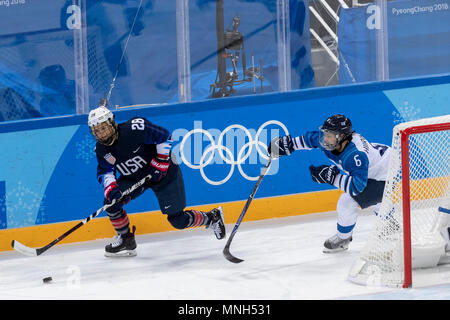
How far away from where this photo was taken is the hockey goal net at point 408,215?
378 centimetres

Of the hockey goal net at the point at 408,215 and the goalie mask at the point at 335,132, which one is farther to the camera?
the goalie mask at the point at 335,132

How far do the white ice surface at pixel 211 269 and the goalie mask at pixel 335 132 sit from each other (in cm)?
69

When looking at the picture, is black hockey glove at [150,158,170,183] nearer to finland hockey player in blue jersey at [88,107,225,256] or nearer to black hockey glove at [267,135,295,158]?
finland hockey player in blue jersey at [88,107,225,256]

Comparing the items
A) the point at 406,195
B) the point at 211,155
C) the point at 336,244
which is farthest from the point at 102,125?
the point at 406,195

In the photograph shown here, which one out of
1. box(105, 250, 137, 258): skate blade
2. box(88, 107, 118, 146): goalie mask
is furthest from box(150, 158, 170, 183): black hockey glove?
box(105, 250, 137, 258): skate blade

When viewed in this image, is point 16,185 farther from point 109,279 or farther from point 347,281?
point 347,281

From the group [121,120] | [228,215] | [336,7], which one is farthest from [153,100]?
[336,7]

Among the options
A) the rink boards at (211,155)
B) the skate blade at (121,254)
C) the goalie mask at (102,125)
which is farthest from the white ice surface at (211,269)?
the goalie mask at (102,125)

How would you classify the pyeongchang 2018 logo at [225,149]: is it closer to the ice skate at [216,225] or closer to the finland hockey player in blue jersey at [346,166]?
the ice skate at [216,225]

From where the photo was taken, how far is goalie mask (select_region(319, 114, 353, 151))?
169 inches

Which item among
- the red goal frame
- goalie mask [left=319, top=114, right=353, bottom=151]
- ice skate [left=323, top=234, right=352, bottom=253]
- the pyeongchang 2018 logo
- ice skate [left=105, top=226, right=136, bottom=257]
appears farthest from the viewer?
the pyeongchang 2018 logo

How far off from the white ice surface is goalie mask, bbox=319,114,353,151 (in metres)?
0.69

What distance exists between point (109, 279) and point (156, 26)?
2.19m

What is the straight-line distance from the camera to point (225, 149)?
18.8 feet
